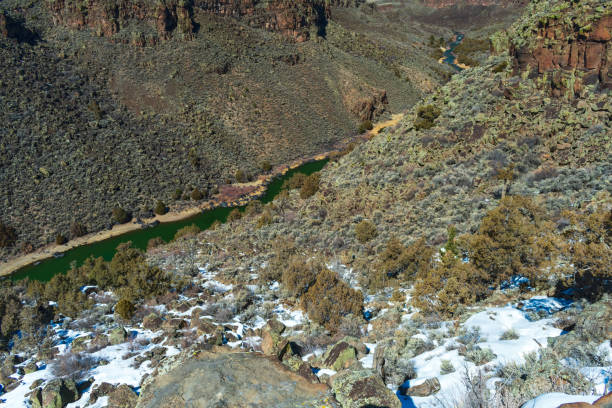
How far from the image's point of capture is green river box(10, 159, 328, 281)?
30.9m

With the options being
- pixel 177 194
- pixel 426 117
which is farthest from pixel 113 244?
pixel 426 117

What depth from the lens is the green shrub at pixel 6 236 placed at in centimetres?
3247

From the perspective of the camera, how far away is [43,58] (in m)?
47.8

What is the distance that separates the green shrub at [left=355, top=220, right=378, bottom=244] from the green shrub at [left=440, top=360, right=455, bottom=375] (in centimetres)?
1092

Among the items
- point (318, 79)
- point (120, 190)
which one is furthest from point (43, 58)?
point (318, 79)

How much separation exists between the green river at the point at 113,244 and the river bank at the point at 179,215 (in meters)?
0.36

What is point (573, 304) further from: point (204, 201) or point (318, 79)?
point (318, 79)

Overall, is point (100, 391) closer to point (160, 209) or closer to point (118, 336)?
point (118, 336)

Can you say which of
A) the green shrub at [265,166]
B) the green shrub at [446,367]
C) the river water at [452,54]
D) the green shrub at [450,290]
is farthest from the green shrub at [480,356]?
the river water at [452,54]

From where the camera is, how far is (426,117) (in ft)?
87.2

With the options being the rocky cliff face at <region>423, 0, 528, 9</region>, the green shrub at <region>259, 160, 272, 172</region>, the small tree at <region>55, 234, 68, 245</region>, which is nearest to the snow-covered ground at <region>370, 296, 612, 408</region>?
the small tree at <region>55, 234, 68, 245</region>

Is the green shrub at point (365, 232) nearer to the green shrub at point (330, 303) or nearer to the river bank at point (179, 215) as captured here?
the green shrub at point (330, 303)

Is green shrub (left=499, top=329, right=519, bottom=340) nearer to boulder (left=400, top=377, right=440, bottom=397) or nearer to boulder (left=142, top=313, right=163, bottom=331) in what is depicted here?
boulder (left=400, top=377, right=440, bottom=397)

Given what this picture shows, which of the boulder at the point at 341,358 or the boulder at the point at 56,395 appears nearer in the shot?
the boulder at the point at 341,358
